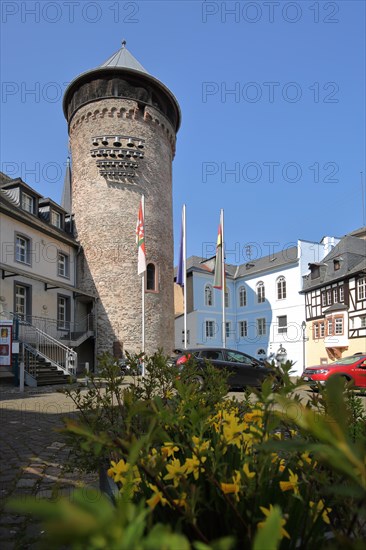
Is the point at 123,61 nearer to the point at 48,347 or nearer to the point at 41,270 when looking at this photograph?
the point at 41,270

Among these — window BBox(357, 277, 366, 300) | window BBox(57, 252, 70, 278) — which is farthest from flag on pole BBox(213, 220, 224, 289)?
window BBox(357, 277, 366, 300)

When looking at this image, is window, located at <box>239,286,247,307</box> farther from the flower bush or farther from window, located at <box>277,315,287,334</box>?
the flower bush

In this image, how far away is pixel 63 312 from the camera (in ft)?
78.8

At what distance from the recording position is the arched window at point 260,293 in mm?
39600

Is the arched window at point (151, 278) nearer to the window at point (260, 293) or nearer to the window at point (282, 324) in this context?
the window at point (282, 324)

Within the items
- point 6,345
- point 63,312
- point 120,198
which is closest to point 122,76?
point 120,198

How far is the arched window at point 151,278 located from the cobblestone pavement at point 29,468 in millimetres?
17481

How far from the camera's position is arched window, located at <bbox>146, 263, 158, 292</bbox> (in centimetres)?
2623

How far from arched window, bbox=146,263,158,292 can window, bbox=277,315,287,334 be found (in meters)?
15.5

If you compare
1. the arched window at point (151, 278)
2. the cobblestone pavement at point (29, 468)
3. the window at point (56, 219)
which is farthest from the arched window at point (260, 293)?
the cobblestone pavement at point (29, 468)

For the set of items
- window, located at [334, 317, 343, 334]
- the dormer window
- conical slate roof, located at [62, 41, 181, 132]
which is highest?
conical slate roof, located at [62, 41, 181, 132]

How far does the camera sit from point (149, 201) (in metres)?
26.6

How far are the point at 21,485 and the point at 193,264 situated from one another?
3731cm

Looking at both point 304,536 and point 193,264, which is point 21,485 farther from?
point 193,264
